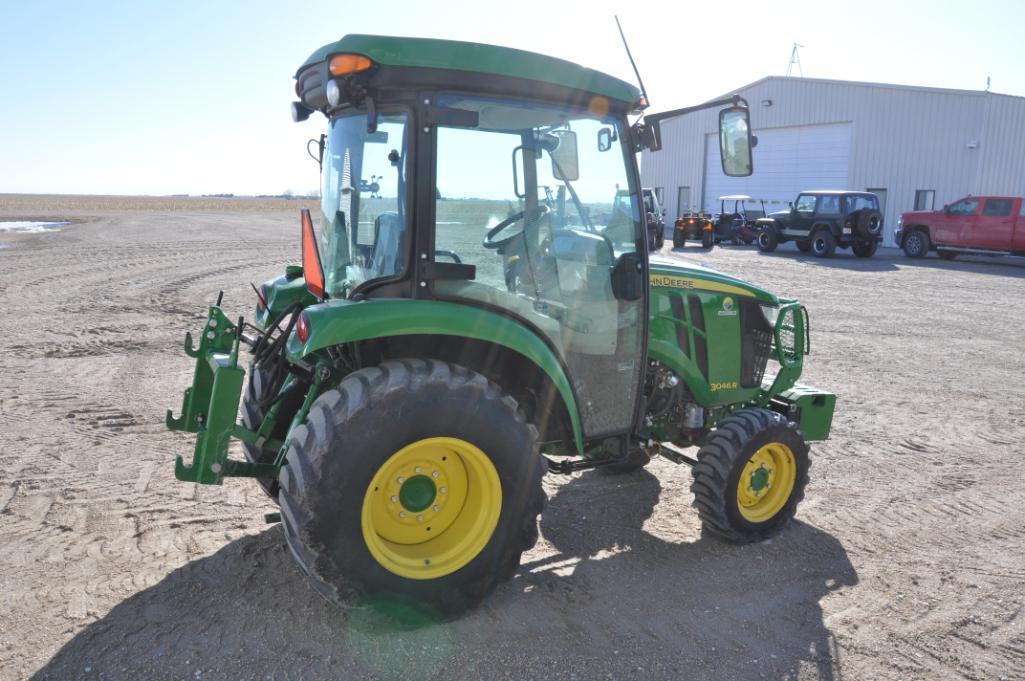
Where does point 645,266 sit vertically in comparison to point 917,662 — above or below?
above

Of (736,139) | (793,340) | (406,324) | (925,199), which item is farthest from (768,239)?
(406,324)

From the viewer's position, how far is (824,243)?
21688 millimetres

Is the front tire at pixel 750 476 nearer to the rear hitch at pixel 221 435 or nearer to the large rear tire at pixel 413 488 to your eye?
the large rear tire at pixel 413 488

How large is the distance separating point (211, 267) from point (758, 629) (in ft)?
49.5

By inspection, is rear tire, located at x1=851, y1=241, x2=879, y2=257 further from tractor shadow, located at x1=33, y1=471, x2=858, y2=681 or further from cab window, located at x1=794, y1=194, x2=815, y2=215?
tractor shadow, located at x1=33, y1=471, x2=858, y2=681

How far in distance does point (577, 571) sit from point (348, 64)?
2494 millimetres

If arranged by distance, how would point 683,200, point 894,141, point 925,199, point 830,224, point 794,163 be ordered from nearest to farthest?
1. point 830,224
2. point 894,141
3. point 925,199
4. point 794,163
5. point 683,200

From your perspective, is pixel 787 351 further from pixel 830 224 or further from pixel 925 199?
pixel 925 199

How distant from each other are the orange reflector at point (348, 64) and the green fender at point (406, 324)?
2.86ft

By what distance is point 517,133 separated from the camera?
3457 mm

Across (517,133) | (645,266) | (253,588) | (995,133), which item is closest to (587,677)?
(253,588)

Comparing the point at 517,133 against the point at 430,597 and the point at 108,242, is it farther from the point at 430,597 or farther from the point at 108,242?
the point at 108,242

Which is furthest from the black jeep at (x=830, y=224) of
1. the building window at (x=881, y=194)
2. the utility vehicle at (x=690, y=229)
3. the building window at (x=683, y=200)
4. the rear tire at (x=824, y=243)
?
the building window at (x=683, y=200)

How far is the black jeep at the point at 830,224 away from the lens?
69.8 feet
